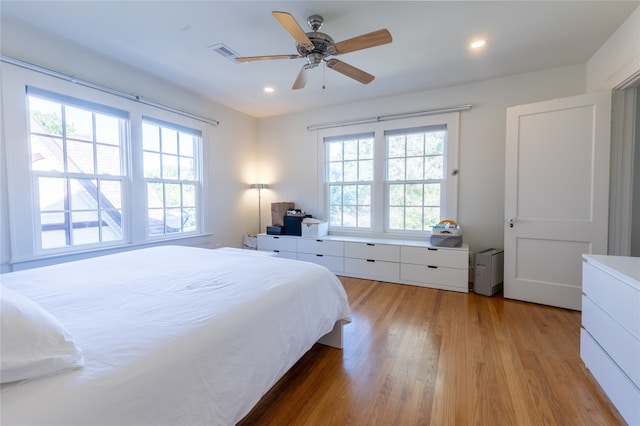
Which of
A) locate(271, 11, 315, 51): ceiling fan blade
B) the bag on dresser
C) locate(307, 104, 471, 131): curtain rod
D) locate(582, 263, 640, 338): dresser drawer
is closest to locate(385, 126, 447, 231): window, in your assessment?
locate(307, 104, 471, 131): curtain rod

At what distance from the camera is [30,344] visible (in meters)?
0.73

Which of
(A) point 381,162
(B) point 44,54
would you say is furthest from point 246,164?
(B) point 44,54

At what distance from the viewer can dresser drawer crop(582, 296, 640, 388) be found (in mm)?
1235

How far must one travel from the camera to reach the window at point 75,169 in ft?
7.69

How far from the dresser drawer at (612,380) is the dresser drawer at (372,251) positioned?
1891 millimetres

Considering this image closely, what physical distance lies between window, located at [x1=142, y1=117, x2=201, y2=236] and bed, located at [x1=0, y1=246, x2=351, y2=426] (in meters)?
1.44

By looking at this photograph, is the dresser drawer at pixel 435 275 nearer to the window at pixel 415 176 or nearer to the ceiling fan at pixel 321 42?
the window at pixel 415 176

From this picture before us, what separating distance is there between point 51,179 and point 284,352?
105 inches

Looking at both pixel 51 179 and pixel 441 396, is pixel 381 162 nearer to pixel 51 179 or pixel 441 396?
pixel 441 396

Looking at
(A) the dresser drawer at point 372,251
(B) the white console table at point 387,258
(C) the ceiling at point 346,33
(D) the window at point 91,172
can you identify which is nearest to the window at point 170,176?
(D) the window at point 91,172

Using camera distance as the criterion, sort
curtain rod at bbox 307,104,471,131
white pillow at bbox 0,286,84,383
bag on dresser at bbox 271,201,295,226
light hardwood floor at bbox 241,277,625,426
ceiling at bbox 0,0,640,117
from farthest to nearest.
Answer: bag on dresser at bbox 271,201,295,226
curtain rod at bbox 307,104,471,131
ceiling at bbox 0,0,640,117
light hardwood floor at bbox 241,277,625,426
white pillow at bbox 0,286,84,383

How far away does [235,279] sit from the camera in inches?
61.7

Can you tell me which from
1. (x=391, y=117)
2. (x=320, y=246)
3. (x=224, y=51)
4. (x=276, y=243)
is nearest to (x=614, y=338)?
(x=320, y=246)

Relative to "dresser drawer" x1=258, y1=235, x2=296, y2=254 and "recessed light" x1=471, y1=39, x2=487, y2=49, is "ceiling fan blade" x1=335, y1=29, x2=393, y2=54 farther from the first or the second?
"dresser drawer" x1=258, y1=235, x2=296, y2=254
